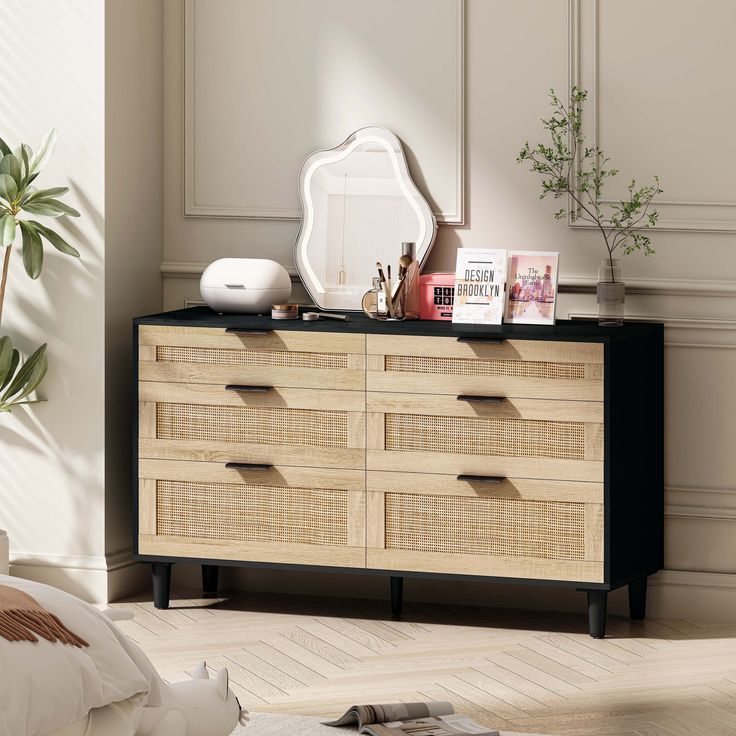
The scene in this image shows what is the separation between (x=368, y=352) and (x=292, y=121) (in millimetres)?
903

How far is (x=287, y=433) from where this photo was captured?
3.71 metres

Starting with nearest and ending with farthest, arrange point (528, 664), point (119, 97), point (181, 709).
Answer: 1. point (181, 709)
2. point (528, 664)
3. point (119, 97)

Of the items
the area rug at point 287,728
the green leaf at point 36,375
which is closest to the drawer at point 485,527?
the area rug at point 287,728

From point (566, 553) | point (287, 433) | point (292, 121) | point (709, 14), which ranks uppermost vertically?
point (709, 14)

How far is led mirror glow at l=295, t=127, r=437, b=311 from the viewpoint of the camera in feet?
13.0

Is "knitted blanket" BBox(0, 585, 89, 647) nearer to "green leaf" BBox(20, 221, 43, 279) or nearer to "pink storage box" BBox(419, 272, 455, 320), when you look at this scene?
"green leaf" BBox(20, 221, 43, 279)

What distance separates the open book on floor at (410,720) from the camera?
2.89m

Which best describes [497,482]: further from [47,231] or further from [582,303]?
[47,231]

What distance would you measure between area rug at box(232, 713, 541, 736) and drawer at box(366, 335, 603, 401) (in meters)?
0.98

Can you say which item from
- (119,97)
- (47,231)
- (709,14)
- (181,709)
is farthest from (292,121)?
(181,709)

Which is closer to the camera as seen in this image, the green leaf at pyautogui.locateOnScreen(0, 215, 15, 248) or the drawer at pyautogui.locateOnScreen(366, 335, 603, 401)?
the drawer at pyautogui.locateOnScreen(366, 335, 603, 401)

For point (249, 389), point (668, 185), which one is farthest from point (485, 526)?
point (668, 185)

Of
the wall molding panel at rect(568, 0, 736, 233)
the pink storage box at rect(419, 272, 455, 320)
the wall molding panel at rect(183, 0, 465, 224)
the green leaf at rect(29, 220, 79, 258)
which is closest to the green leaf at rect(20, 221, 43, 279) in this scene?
the green leaf at rect(29, 220, 79, 258)

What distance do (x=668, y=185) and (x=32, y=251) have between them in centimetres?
187
